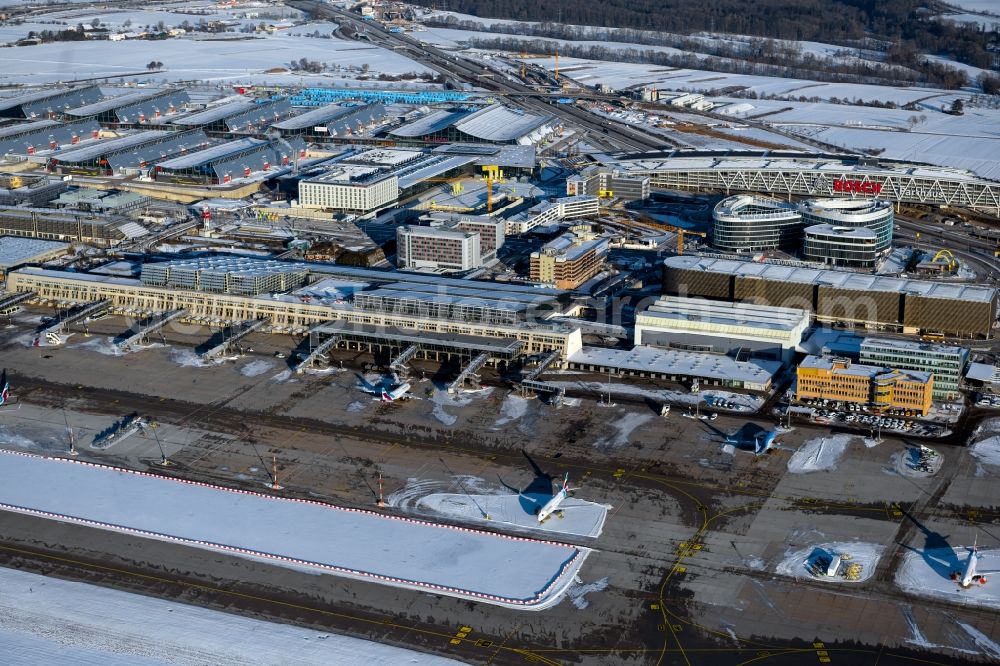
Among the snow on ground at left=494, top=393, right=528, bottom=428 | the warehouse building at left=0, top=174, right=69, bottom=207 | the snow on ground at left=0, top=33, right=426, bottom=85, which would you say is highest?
the snow on ground at left=0, top=33, right=426, bottom=85

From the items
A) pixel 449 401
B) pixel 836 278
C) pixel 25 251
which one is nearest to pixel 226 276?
pixel 25 251

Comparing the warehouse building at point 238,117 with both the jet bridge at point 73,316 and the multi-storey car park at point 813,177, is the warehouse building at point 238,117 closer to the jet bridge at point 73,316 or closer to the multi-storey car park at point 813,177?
the multi-storey car park at point 813,177

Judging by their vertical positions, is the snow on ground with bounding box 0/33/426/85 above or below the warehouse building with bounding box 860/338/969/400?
above

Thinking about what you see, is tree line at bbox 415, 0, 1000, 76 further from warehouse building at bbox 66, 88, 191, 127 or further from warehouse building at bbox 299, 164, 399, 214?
warehouse building at bbox 299, 164, 399, 214

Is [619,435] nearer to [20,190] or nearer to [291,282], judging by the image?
[291,282]

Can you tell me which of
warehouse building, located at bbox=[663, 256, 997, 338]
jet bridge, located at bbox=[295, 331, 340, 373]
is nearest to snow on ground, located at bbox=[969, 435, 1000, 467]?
warehouse building, located at bbox=[663, 256, 997, 338]

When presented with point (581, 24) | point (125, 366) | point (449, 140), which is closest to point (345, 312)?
point (125, 366)

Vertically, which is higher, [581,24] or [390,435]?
[581,24]
